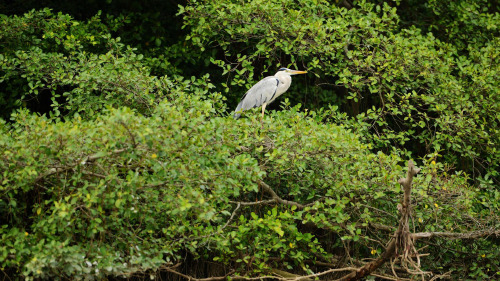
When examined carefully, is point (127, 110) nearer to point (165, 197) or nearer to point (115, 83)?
point (165, 197)

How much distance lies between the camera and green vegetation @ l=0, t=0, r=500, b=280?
3.92 meters

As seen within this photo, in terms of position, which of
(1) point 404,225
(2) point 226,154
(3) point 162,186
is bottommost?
(1) point 404,225

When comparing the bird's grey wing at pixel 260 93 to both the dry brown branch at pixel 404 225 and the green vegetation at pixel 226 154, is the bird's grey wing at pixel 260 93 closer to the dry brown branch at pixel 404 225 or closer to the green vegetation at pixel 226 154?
the green vegetation at pixel 226 154

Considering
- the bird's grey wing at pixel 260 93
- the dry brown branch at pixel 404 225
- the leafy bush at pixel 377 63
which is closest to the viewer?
the dry brown branch at pixel 404 225

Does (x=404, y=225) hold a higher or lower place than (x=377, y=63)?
lower

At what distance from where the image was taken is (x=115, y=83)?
5.39 meters

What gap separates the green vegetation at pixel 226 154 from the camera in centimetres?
392

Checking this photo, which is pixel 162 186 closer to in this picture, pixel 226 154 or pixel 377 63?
pixel 226 154

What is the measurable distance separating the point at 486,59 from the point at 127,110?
13.8 feet

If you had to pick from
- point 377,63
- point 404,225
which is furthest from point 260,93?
point 404,225

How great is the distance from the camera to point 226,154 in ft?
13.8

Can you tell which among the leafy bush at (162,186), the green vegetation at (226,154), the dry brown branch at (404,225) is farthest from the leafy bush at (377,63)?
the dry brown branch at (404,225)

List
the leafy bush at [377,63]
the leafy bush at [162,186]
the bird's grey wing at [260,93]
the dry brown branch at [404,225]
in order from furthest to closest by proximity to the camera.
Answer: the bird's grey wing at [260,93], the leafy bush at [377,63], the leafy bush at [162,186], the dry brown branch at [404,225]

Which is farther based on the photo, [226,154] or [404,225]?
[226,154]
